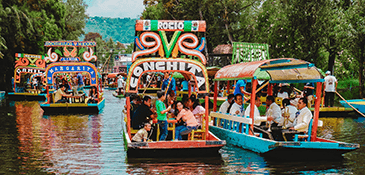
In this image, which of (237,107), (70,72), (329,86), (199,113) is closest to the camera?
(199,113)

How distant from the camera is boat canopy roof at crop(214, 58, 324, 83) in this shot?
34.7 ft

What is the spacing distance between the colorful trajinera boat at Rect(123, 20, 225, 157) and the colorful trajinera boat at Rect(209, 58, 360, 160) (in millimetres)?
1037

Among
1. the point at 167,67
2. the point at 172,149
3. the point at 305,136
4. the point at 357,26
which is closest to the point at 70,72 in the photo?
the point at 167,67

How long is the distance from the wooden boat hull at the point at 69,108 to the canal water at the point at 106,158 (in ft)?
15.1

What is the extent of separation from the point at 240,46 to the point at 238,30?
14953 millimetres

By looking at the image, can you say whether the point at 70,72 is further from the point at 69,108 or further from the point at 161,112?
the point at 161,112

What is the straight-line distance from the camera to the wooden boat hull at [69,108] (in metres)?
20.6

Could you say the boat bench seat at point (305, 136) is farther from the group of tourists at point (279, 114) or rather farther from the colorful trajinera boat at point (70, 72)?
the colorful trajinera boat at point (70, 72)

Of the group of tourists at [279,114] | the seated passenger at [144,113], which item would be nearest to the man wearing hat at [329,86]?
the group of tourists at [279,114]

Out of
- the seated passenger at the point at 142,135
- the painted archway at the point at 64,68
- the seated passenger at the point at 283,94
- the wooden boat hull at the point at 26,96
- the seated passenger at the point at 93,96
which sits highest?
the painted archway at the point at 64,68

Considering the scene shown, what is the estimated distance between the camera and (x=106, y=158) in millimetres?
10469

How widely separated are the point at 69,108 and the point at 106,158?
1111 cm

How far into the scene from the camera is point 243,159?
10234mm

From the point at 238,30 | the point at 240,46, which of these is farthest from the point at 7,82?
the point at 240,46
